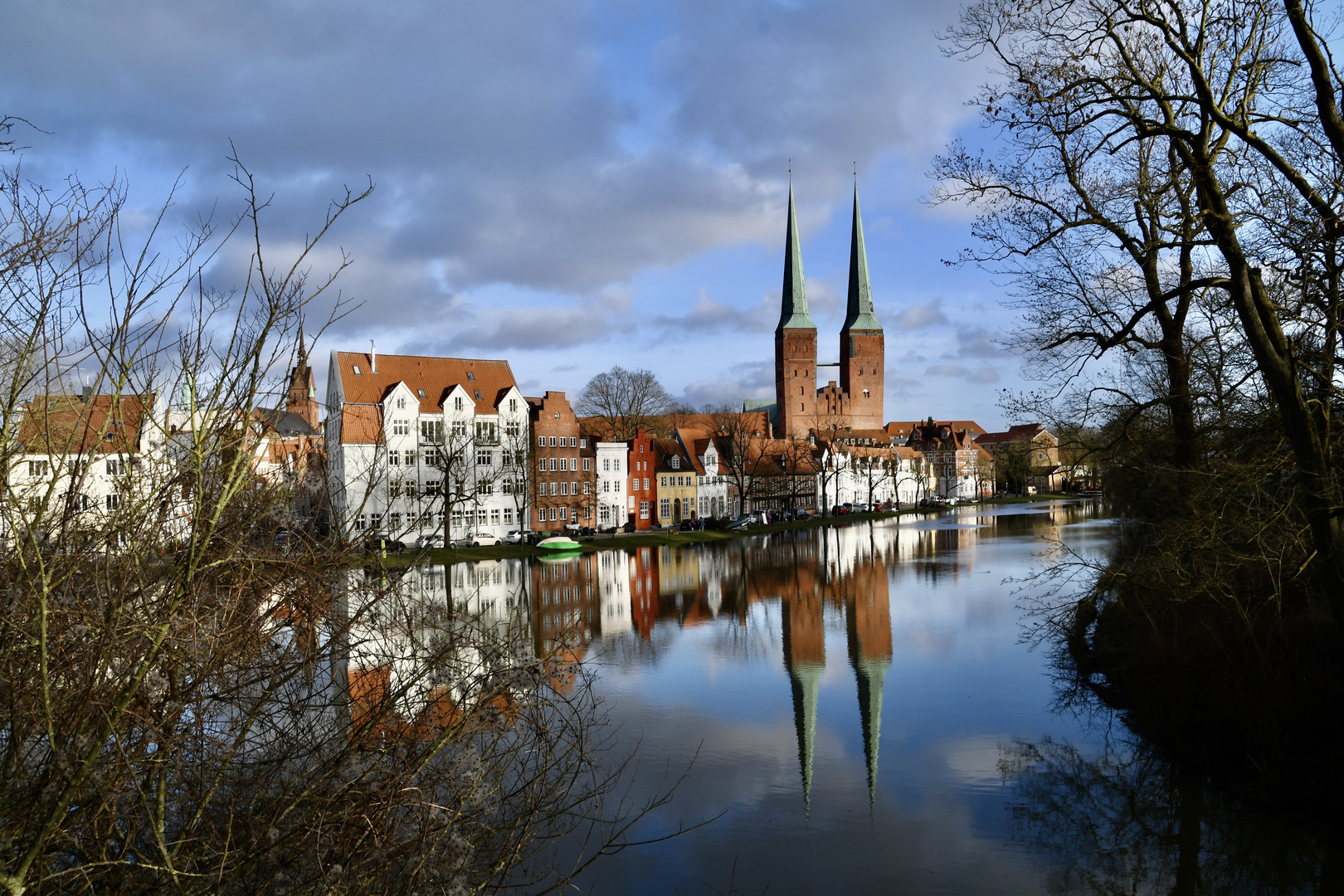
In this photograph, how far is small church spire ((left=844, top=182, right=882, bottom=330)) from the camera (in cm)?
11169

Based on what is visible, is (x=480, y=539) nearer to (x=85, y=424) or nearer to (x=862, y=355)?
(x=85, y=424)

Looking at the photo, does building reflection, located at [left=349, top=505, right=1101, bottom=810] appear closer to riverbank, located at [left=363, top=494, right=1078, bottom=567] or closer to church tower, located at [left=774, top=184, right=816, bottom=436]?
riverbank, located at [left=363, top=494, right=1078, bottom=567]

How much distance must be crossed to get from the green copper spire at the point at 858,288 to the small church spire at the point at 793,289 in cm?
662

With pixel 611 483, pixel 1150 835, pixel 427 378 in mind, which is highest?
→ pixel 427 378

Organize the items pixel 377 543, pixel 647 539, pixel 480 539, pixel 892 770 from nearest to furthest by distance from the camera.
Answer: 1. pixel 377 543
2. pixel 892 770
3. pixel 480 539
4. pixel 647 539

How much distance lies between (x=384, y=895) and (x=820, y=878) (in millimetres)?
6269

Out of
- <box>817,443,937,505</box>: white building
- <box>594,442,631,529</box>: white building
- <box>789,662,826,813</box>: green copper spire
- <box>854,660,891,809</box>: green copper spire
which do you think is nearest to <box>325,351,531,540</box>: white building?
<box>594,442,631,529</box>: white building

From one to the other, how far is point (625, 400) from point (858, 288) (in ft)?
178

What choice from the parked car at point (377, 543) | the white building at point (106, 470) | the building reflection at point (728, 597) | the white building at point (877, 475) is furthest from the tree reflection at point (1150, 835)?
the white building at point (877, 475)

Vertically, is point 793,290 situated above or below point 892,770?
above

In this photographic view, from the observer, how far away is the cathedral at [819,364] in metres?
109

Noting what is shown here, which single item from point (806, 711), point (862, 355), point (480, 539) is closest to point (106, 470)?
point (806, 711)

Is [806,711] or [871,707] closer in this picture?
[806,711]

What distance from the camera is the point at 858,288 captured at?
114625mm
